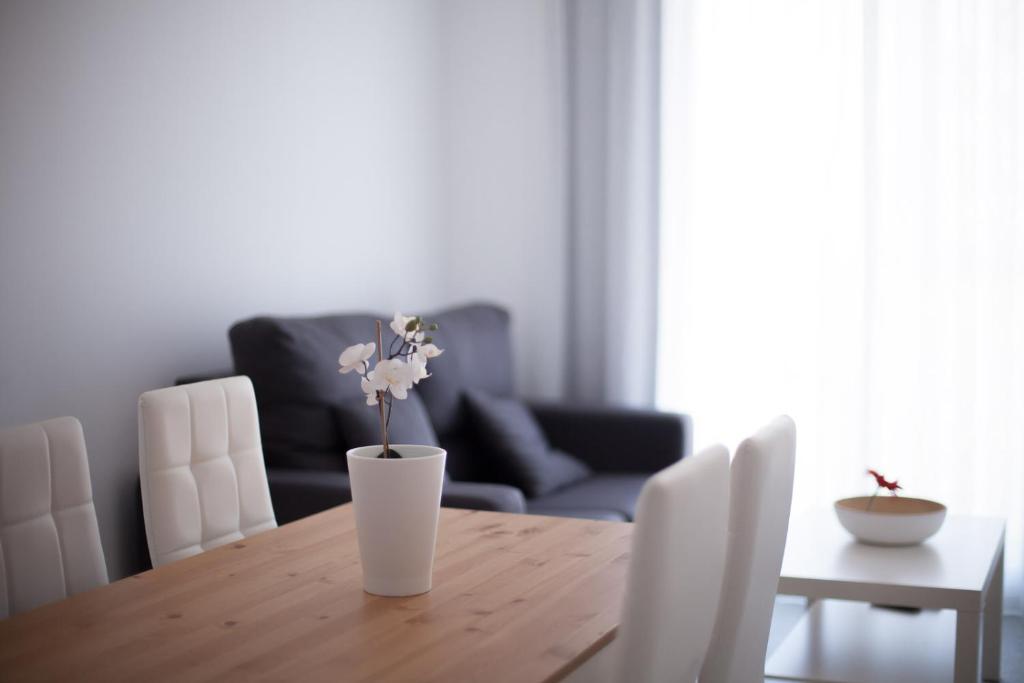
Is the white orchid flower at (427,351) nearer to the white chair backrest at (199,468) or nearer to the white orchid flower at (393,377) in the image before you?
the white orchid flower at (393,377)

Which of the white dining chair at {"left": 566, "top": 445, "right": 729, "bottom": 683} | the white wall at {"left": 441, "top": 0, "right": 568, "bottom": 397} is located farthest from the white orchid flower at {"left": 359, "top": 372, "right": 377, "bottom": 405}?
the white wall at {"left": 441, "top": 0, "right": 568, "bottom": 397}

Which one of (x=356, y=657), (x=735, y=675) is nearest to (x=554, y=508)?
(x=735, y=675)

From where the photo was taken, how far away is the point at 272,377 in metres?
3.33

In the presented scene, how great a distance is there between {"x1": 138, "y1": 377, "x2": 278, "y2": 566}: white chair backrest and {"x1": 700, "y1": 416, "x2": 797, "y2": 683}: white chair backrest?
1144 millimetres

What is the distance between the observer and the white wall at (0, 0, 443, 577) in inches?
116

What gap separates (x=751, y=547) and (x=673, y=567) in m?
0.37

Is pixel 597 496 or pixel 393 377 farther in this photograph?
pixel 597 496

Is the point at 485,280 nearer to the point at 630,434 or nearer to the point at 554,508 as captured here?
the point at 630,434

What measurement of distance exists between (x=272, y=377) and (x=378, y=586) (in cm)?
164

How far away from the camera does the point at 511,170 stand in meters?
5.01

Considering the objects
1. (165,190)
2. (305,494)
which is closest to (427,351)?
(305,494)

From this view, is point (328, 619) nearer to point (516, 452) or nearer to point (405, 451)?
point (405, 451)

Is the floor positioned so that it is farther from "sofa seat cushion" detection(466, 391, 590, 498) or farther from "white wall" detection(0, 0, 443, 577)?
"white wall" detection(0, 0, 443, 577)

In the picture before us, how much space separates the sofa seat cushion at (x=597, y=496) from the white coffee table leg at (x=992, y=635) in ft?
3.72
